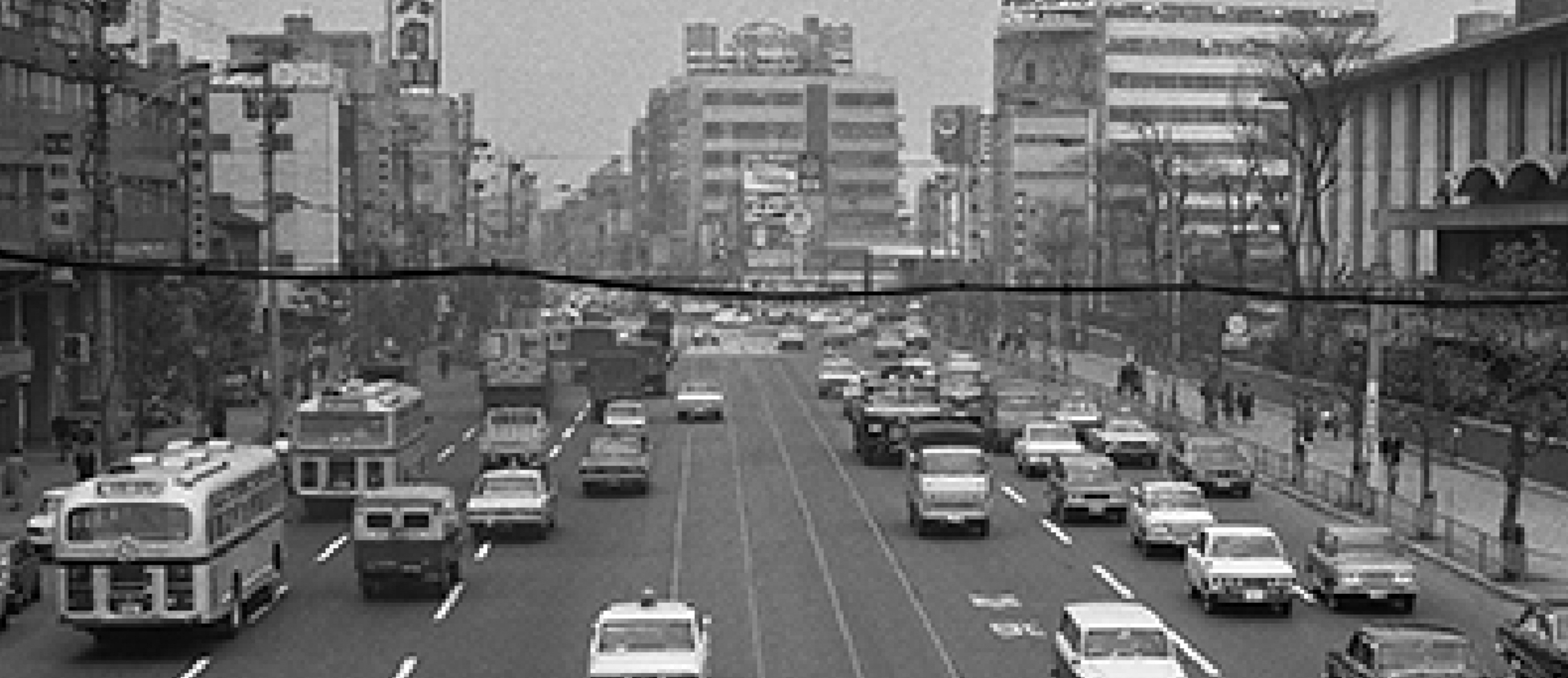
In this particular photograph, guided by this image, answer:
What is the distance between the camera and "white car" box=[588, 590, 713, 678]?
2945 cm

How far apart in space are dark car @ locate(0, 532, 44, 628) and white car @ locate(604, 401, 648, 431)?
2921cm

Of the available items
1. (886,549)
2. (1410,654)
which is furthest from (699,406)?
(1410,654)

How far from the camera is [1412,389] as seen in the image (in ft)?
200

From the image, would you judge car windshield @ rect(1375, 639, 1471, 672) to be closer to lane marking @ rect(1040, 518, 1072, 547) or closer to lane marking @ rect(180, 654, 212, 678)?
→ lane marking @ rect(180, 654, 212, 678)

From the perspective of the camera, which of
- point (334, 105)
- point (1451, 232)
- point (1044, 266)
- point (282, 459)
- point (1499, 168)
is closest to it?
point (282, 459)

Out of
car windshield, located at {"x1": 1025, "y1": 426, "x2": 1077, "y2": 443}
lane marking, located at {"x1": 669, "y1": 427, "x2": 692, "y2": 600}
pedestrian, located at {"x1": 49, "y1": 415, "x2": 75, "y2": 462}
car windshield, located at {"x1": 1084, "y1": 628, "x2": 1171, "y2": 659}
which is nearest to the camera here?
car windshield, located at {"x1": 1084, "y1": 628, "x2": 1171, "y2": 659}

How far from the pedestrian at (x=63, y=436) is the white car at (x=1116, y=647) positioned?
51297 millimetres

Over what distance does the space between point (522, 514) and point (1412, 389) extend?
2369cm

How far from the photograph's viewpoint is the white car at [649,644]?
96.6 feet

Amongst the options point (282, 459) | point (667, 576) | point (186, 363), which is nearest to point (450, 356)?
point (186, 363)

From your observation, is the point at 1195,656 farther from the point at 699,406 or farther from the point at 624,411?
the point at 699,406

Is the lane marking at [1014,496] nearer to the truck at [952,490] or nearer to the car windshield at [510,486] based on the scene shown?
the truck at [952,490]

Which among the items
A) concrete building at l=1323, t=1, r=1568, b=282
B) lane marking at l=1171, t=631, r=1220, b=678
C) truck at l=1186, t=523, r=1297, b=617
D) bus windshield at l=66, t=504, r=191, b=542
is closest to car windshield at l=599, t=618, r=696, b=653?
lane marking at l=1171, t=631, r=1220, b=678

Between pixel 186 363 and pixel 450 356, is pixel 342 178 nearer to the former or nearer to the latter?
pixel 450 356
